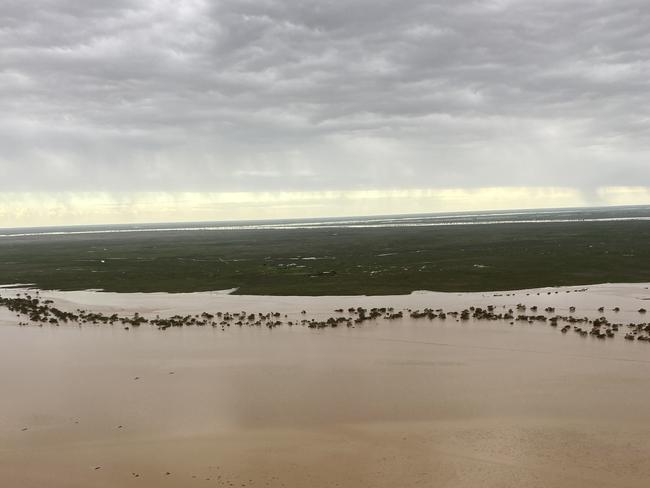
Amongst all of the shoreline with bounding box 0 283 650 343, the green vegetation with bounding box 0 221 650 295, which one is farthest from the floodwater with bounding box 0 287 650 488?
the green vegetation with bounding box 0 221 650 295

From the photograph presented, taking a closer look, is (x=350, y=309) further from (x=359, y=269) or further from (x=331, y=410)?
(x=359, y=269)

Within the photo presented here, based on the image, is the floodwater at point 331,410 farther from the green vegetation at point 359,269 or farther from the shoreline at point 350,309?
the green vegetation at point 359,269

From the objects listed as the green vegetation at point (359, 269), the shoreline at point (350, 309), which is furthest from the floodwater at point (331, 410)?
the green vegetation at point (359, 269)

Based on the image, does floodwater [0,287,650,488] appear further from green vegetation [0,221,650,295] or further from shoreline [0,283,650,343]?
green vegetation [0,221,650,295]

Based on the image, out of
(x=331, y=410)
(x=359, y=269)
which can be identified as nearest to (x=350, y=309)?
(x=331, y=410)

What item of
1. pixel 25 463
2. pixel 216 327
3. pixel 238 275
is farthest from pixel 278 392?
pixel 238 275

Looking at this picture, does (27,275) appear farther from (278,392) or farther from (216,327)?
(278,392)

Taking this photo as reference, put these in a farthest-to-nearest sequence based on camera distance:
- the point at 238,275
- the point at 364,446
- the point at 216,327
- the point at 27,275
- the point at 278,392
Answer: the point at 27,275, the point at 238,275, the point at 216,327, the point at 278,392, the point at 364,446

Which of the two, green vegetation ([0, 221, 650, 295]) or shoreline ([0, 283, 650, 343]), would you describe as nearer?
shoreline ([0, 283, 650, 343])

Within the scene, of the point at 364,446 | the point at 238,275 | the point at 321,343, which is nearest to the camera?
the point at 364,446
